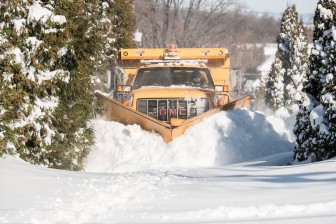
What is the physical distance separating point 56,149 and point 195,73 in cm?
560

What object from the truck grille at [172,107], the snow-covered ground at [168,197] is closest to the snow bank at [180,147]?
the truck grille at [172,107]

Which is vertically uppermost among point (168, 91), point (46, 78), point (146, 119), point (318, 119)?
point (46, 78)

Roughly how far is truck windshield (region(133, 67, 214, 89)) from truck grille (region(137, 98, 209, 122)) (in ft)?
3.21

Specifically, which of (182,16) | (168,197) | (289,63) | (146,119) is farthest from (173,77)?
(182,16)

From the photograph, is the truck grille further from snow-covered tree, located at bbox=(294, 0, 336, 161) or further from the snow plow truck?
snow-covered tree, located at bbox=(294, 0, 336, 161)

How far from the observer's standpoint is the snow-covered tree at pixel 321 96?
10.1 meters

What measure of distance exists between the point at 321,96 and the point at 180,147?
3.08 meters

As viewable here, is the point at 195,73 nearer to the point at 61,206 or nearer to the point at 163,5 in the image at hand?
the point at 61,206

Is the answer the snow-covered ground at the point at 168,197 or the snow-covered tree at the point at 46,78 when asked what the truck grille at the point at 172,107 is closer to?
the snow-covered tree at the point at 46,78

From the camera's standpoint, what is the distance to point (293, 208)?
539 centimetres

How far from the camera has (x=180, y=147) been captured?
12109 mm

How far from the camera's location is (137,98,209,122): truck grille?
525 inches

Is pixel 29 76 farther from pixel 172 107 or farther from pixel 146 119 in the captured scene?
pixel 172 107

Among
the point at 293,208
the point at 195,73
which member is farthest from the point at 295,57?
the point at 293,208
